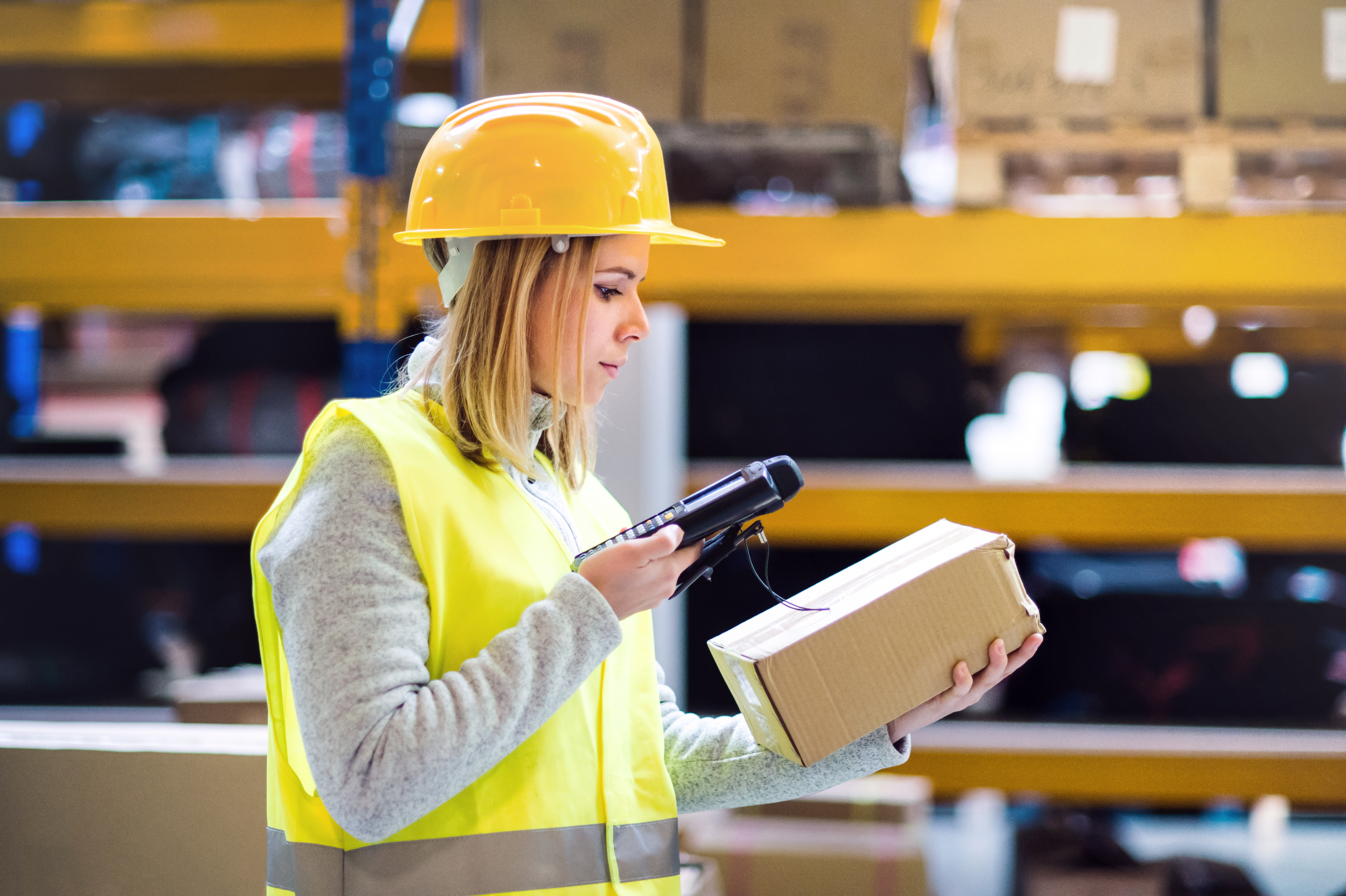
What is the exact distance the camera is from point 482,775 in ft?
4.14

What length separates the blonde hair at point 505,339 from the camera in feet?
4.39

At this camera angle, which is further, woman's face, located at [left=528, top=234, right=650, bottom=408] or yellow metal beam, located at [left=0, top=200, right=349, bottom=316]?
yellow metal beam, located at [left=0, top=200, right=349, bottom=316]

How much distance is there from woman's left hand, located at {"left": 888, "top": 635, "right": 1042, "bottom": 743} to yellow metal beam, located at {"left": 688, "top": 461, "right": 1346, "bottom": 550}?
1.65 meters

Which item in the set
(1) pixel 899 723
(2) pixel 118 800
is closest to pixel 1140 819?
(1) pixel 899 723

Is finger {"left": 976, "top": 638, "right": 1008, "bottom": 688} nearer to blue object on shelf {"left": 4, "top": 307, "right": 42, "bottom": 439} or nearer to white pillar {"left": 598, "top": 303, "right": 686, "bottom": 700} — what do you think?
white pillar {"left": 598, "top": 303, "right": 686, "bottom": 700}

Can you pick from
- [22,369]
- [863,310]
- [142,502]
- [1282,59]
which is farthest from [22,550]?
[1282,59]

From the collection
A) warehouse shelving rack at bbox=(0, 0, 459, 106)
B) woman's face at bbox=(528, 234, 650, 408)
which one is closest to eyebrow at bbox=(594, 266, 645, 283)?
woman's face at bbox=(528, 234, 650, 408)

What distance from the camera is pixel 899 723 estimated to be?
1.53 meters

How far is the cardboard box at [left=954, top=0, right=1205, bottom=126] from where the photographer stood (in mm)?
3064

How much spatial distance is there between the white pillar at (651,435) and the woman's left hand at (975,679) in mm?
1699

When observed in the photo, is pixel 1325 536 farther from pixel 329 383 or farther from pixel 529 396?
pixel 329 383

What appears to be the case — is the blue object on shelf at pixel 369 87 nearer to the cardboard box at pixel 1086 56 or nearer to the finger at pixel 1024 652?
the cardboard box at pixel 1086 56

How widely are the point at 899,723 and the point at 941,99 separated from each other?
273 cm

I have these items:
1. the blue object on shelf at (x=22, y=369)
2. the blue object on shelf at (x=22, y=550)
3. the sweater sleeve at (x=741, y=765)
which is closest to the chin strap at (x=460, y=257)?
the sweater sleeve at (x=741, y=765)
